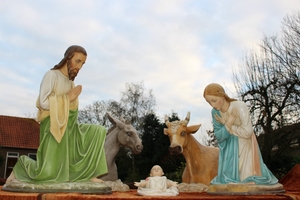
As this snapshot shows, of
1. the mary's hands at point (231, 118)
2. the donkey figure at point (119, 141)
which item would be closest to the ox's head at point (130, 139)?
the donkey figure at point (119, 141)

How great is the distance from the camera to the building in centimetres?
2417

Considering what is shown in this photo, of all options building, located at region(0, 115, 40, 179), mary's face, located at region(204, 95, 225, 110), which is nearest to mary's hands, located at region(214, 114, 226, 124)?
mary's face, located at region(204, 95, 225, 110)

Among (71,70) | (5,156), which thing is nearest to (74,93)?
(71,70)

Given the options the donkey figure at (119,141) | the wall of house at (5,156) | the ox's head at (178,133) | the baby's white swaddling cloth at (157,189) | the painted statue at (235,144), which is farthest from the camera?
the wall of house at (5,156)

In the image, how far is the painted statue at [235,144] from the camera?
4.95m

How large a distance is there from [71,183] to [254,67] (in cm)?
1413

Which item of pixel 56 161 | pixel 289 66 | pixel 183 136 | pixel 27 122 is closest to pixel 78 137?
pixel 56 161

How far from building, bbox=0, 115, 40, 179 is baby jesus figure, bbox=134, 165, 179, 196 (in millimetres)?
20964

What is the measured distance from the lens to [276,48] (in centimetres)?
1600

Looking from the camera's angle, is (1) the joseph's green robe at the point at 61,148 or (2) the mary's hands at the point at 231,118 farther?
(2) the mary's hands at the point at 231,118

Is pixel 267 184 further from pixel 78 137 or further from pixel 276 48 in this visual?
pixel 276 48

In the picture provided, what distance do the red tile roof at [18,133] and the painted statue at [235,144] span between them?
22.0 m

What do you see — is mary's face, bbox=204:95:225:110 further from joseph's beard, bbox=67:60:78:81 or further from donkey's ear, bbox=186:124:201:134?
joseph's beard, bbox=67:60:78:81

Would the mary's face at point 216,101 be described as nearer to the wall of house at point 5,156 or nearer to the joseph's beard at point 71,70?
the joseph's beard at point 71,70
